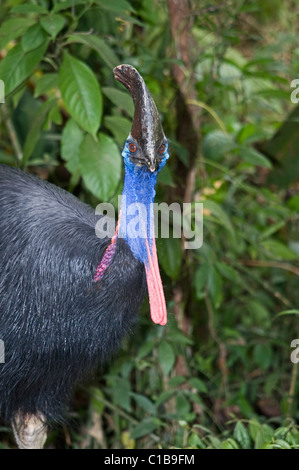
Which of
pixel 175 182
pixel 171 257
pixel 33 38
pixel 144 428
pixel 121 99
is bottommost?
pixel 144 428

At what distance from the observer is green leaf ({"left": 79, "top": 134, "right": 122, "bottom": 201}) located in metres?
1.68

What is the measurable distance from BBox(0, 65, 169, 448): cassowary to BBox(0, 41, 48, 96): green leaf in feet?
0.80

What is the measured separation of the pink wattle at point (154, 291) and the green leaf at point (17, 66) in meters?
0.59

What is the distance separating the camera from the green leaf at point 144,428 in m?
1.95

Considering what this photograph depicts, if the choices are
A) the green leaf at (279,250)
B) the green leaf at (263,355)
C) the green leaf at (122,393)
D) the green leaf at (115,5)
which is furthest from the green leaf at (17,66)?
the green leaf at (263,355)

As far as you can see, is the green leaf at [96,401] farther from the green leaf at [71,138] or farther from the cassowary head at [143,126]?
the cassowary head at [143,126]

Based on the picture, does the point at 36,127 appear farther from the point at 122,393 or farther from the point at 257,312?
the point at 257,312

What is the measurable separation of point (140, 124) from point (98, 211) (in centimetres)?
48

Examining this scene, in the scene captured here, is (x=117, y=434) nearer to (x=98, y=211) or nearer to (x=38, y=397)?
(x=38, y=397)

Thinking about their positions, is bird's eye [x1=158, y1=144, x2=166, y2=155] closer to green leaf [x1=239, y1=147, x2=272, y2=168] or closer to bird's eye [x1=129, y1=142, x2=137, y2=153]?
bird's eye [x1=129, y1=142, x2=137, y2=153]

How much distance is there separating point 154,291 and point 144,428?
2.66ft

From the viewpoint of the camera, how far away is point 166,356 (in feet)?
Result: 6.42

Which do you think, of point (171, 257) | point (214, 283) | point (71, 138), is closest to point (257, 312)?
point (214, 283)

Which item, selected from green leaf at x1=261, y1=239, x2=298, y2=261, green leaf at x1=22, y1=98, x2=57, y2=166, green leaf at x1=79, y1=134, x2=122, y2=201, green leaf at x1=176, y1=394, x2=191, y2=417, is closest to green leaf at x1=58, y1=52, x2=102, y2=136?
green leaf at x1=79, y1=134, x2=122, y2=201
